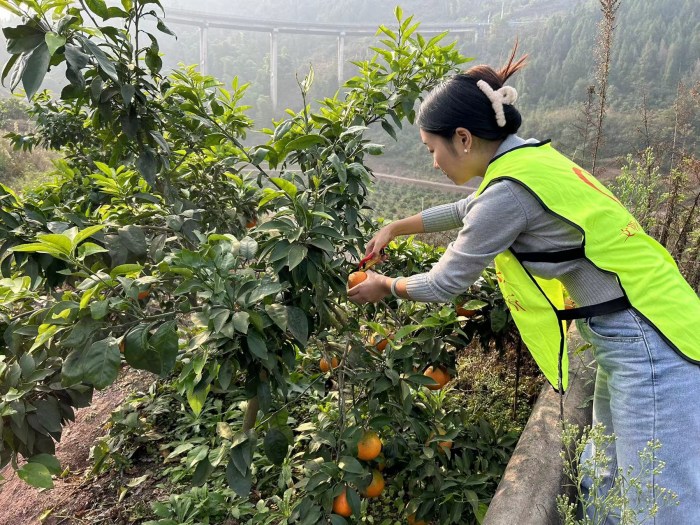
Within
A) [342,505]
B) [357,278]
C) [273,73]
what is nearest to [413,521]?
[342,505]

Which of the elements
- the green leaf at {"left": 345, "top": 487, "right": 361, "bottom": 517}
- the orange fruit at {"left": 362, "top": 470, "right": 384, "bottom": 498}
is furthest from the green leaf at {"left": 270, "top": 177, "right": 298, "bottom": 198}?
the orange fruit at {"left": 362, "top": 470, "right": 384, "bottom": 498}

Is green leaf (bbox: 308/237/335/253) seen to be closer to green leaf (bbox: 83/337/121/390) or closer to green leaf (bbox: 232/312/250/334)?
green leaf (bbox: 232/312/250/334)

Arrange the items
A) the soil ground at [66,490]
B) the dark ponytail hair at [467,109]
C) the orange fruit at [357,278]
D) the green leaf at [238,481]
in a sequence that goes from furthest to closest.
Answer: the soil ground at [66,490] < the orange fruit at [357,278] < the green leaf at [238,481] < the dark ponytail hair at [467,109]

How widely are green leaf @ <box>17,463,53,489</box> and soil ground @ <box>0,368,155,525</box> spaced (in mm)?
751

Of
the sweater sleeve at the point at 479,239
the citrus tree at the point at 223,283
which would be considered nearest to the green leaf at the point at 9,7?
the citrus tree at the point at 223,283

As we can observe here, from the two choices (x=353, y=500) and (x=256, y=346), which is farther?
(x=353, y=500)

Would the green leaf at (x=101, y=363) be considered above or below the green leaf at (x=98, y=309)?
below

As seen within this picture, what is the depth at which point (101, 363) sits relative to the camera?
89cm

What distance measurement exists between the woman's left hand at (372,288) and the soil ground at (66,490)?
4.32 ft

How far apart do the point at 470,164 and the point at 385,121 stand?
69 cm

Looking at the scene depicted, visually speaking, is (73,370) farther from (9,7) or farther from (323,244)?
(9,7)

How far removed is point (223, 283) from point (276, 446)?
1.77 ft

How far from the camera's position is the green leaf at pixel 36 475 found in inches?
Result: 39.6

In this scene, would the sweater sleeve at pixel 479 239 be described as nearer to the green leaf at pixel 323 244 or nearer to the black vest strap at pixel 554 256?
the black vest strap at pixel 554 256
